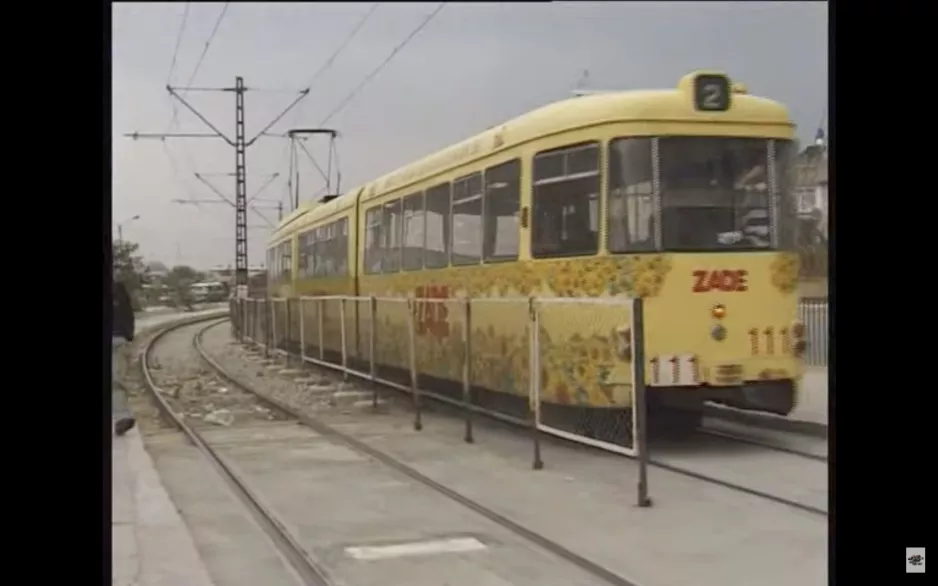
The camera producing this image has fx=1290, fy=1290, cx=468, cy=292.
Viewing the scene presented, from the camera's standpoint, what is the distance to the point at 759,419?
22.7 feet

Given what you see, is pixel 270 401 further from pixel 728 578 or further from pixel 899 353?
pixel 899 353

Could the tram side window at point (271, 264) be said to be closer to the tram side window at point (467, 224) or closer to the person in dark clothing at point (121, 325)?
the person in dark clothing at point (121, 325)

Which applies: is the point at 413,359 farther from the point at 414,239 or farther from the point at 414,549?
the point at 414,549

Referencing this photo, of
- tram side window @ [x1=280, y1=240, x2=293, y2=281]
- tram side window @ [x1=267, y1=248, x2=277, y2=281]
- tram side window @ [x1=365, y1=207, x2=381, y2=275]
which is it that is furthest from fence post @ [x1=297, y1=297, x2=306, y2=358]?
tram side window @ [x1=365, y1=207, x2=381, y2=275]

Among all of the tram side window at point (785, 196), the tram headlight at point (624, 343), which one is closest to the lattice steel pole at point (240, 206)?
the tram headlight at point (624, 343)

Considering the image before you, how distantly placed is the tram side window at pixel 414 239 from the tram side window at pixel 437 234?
0.11 ft

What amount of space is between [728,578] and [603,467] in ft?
5.20

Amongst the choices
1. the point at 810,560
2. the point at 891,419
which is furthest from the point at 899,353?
the point at 810,560

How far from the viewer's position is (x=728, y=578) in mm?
4367

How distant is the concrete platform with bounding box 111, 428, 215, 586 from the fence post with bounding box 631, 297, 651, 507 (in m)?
1.91

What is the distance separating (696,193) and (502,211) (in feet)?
3.52

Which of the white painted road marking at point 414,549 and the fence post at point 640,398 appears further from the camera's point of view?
the fence post at point 640,398

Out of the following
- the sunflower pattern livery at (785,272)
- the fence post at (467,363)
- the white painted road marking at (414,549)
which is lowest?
the white painted road marking at (414,549)

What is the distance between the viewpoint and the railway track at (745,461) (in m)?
5.43
